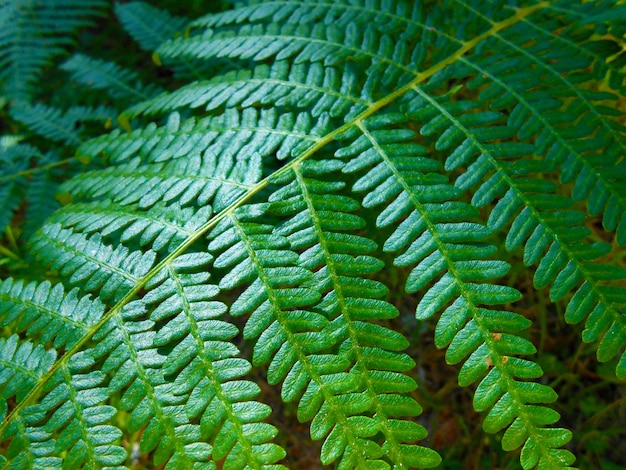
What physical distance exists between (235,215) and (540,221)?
770mm

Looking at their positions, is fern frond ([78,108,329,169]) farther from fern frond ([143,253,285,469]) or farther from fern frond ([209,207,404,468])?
fern frond ([143,253,285,469])

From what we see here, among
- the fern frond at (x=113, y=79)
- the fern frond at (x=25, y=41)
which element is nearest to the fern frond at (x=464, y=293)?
the fern frond at (x=113, y=79)

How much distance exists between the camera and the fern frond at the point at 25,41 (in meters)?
2.65

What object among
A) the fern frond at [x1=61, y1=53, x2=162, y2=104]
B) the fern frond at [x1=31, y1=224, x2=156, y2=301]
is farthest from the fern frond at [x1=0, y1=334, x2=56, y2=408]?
the fern frond at [x1=61, y1=53, x2=162, y2=104]

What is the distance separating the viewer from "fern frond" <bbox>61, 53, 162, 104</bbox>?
7.84 feet

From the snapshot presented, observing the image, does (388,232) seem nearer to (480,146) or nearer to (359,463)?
(480,146)

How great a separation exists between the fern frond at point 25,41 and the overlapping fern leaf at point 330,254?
111cm

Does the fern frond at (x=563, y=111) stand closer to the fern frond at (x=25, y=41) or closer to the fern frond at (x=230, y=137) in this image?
the fern frond at (x=230, y=137)

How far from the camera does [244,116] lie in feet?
5.53

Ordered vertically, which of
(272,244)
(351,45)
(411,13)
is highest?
(411,13)

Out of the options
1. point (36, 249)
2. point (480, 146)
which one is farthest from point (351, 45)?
point (36, 249)

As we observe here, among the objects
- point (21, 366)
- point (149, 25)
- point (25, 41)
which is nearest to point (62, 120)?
point (149, 25)

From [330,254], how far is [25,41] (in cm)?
230

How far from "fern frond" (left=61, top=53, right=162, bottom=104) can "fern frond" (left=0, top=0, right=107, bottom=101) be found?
301mm
